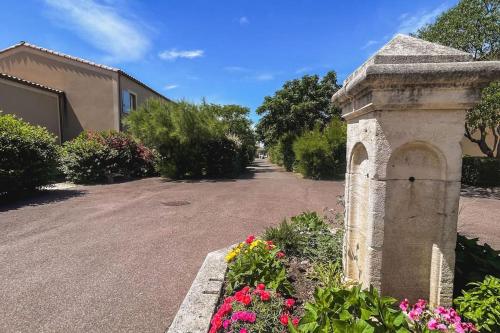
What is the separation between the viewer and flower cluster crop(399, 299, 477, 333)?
5.64 ft

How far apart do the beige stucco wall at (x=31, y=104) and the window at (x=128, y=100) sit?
3515 millimetres

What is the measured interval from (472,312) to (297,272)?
1.39 m

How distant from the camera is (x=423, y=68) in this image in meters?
1.82

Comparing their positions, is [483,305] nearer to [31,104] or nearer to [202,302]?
[202,302]

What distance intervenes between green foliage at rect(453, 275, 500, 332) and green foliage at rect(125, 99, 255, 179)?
12512mm

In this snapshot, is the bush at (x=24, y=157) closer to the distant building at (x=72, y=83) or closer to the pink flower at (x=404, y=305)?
the distant building at (x=72, y=83)

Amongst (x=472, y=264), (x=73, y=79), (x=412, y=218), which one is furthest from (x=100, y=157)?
(x=472, y=264)

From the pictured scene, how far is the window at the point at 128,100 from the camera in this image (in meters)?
17.5

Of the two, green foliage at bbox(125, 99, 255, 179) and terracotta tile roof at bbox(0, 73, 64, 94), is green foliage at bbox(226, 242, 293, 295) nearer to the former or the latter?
green foliage at bbox(125, 99, 255, 179)

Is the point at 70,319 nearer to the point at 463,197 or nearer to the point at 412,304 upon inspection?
the point at 412,304

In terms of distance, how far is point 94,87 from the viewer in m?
16.5

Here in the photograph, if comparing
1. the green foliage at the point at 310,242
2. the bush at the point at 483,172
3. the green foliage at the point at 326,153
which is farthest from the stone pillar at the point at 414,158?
the bush at the point at 483,172

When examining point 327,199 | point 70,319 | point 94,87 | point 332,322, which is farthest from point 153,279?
point 94,87

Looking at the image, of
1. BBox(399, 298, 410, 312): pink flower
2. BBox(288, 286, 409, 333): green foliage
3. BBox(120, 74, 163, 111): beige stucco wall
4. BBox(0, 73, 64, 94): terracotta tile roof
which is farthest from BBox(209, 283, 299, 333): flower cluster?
BBox(120, 74, 163, 111): beige stucco wall
